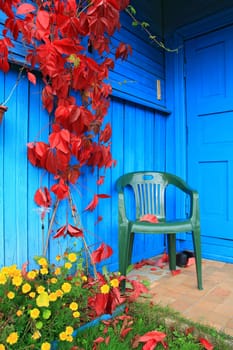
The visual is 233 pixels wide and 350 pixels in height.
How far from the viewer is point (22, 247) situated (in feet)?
5.08

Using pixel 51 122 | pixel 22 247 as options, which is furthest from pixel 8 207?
pixel 51 122

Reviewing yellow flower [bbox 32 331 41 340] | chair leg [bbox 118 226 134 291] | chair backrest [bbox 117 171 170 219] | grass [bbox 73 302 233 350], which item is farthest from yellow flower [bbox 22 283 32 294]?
chair backrest [bbox 117 171 170 219]

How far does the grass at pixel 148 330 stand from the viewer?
1158 millimetres

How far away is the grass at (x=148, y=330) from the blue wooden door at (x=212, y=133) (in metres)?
1.14

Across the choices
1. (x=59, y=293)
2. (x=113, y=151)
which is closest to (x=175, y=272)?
(x=113, y=151)

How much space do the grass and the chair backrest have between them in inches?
34.5

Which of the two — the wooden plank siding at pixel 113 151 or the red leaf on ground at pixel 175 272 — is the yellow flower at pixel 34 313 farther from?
the red leaf on ground at pixel 175 272

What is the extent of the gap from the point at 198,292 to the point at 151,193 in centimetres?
82

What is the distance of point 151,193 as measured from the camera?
7.39ft

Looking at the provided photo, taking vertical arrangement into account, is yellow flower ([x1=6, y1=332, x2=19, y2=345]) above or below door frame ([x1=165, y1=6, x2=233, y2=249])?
below

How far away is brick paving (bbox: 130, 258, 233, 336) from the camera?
55.8 inches

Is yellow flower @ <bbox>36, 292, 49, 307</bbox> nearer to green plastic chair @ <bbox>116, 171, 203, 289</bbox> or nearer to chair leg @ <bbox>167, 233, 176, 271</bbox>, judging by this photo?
green plastic chair @ <bbox>116, 171, 203, 289</bbox>

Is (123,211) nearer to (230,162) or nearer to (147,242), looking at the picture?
(147,242)

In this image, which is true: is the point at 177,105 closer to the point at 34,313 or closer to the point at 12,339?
the point at 34,313
